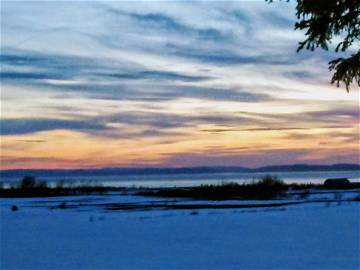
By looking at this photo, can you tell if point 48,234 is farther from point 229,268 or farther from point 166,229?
point 229,268

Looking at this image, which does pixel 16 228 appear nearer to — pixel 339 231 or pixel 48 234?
pixel 48 234

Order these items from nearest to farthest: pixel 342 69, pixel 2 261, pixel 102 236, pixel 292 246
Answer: pixel 342 69 < pixel 2 261 < pixel 292 246 < pixel 102 236

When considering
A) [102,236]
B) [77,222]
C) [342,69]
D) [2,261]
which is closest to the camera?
[342,69]

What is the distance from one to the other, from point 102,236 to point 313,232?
5.98 m

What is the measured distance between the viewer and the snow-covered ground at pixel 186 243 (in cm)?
1288

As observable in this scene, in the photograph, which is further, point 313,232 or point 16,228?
point 16,228

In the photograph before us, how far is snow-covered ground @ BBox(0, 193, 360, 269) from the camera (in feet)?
42.3

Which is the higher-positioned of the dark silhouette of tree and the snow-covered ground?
the dark silhouette of tree

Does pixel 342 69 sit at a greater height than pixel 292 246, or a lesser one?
greater

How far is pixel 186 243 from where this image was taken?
636 inches

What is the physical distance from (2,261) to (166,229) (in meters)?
7.53

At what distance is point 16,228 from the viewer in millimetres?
21031

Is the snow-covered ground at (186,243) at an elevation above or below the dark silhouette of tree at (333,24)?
below

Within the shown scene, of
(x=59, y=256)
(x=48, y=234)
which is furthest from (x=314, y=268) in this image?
(x=48, y=234)
